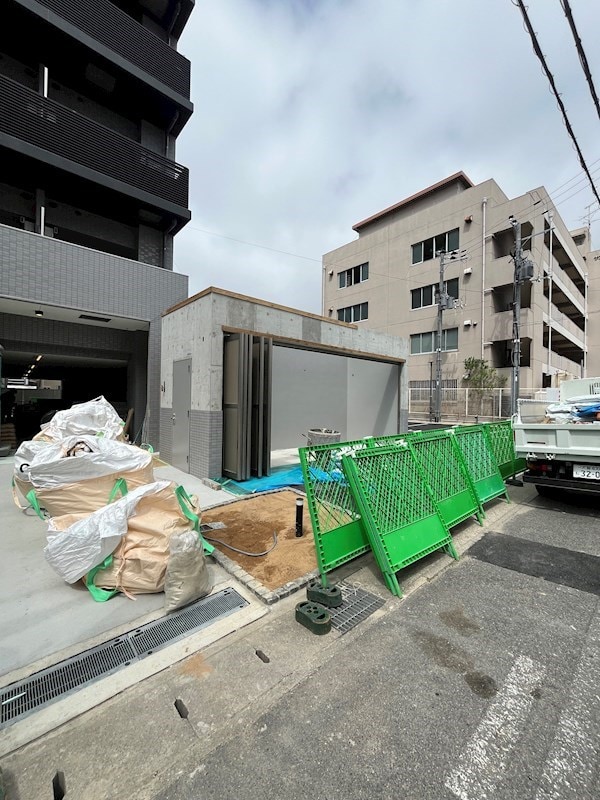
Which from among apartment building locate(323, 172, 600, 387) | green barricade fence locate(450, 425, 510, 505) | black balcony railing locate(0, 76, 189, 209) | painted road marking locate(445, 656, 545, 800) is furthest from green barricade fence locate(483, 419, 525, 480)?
apartment building locate(323, 172, 600, 387)

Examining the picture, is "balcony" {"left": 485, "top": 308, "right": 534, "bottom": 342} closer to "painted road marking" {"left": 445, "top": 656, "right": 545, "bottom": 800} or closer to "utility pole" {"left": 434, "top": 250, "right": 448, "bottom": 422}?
"utility pole" {"left": 434, "top": 250, "right": 448, "bottom": 422}

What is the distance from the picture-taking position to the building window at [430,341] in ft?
69.6

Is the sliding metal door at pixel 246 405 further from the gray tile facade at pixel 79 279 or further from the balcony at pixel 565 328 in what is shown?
the balcony at pixel 565 328

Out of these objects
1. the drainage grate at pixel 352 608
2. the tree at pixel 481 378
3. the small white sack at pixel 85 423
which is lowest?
the drainage grate at pixel 352 608

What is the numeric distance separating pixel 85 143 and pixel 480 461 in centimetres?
1204

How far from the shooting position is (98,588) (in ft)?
9.05

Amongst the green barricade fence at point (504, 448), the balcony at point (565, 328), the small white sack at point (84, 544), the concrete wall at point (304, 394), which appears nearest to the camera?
the small white sack at point (84, 544)

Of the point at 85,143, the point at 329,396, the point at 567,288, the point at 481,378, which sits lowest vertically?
the point at 329,396

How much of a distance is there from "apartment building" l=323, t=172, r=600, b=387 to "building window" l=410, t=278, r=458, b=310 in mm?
64

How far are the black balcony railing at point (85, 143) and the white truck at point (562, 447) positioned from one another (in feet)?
36.9

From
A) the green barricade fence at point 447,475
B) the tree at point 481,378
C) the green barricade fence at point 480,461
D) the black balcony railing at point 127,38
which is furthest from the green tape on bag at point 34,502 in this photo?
the tree at point 481,378

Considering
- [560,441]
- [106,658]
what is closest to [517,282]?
[560,441]

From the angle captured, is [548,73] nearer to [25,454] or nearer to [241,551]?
[241,551]

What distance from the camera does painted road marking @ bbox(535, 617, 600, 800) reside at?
4.59 feet
